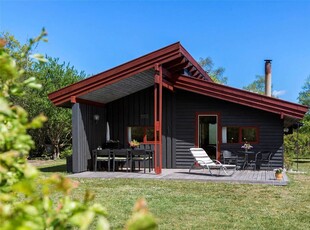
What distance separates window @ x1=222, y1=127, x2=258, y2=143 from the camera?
43.4 feet

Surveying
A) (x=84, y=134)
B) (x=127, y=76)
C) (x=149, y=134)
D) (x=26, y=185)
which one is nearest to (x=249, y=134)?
(x=149, y=134)

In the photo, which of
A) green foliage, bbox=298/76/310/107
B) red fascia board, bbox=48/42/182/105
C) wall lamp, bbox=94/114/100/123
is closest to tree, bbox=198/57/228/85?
green foliage, bbox=298/76/310/107

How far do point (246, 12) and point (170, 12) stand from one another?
10037 mm

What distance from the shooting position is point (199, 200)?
24.4 ft

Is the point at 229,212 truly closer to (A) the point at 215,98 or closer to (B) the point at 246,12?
(A) the point at 215,98

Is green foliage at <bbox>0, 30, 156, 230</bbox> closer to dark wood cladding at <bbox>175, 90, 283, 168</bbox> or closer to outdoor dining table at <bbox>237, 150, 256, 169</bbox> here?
outdoor dining table at <bbox>237, 150, 256, 169</bbox>

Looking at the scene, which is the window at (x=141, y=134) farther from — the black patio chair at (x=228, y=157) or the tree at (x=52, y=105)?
the tree at (x=52, y=105)

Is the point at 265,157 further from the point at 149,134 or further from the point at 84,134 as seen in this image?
the point at 84,134

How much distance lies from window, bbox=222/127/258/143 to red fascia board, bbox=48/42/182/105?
3.58 metres

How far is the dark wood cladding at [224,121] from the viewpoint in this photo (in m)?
13.0

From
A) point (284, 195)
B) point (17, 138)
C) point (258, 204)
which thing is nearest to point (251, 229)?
point (258, 204)

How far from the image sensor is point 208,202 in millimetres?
7246

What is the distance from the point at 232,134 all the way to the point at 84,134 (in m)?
4.96

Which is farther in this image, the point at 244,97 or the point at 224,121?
the point at 224,121
